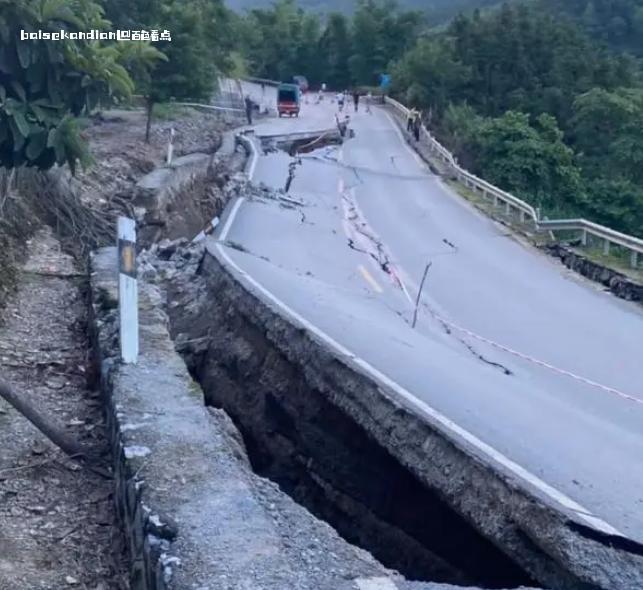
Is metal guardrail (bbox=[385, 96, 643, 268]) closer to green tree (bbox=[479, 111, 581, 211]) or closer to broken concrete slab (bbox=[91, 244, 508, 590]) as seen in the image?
green tree (bbox=[479, 111, 581, 211])

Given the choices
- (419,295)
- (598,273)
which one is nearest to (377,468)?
(419,295)

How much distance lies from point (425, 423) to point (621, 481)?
1.48 m

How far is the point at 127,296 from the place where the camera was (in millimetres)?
8156

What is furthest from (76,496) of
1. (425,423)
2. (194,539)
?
(425,423)

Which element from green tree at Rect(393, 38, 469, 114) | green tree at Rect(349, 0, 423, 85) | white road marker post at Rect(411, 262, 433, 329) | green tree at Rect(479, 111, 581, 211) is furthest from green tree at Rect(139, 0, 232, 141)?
green tree at Rect(349, 0, 423, 85)

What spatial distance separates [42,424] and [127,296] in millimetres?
1233

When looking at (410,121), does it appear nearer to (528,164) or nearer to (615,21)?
(528,164)

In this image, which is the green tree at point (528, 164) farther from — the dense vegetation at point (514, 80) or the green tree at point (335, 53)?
the green tree at point (335, 53)

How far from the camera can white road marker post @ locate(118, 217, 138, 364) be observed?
804 centimetres

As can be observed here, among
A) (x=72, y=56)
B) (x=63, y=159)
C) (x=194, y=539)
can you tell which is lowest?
(x=194, y=539)

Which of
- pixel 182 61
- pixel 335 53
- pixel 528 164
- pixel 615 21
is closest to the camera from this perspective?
pixel 182 61

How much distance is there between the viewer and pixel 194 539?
526 cm

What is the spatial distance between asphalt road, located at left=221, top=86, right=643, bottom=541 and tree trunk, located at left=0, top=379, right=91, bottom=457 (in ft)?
9.87

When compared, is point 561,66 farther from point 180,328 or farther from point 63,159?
point 63,159
